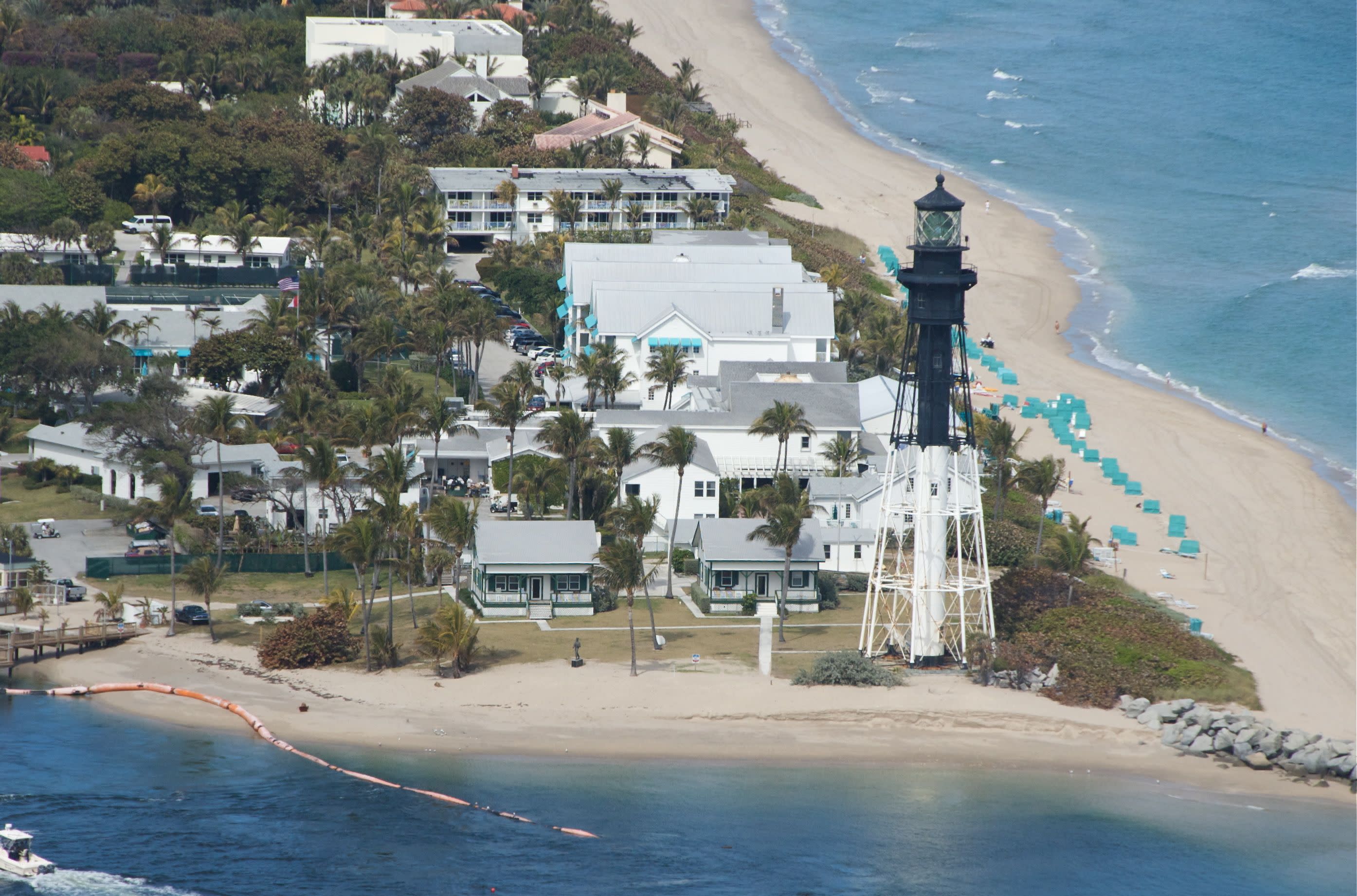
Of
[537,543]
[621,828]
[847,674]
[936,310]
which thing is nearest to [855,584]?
[847,674]

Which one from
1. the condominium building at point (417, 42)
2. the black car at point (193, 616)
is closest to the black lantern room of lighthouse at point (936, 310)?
the black car at point (193, 616)

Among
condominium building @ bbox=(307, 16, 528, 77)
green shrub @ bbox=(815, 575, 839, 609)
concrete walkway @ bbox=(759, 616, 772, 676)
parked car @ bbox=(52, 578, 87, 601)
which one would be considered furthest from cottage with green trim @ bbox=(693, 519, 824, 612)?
condominium building @ bbox=(307, 16, 528, 77)

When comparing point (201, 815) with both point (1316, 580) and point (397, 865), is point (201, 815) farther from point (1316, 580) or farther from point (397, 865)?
point (1316, 580)

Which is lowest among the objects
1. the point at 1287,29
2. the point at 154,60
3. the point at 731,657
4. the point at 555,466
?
the point at 731,657

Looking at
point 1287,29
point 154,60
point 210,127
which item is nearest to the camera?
point 210,127

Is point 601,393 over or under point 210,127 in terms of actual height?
under

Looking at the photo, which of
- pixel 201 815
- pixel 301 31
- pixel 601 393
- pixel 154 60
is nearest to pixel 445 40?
pixel 301 31

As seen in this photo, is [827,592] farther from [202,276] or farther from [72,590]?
[202,276]
